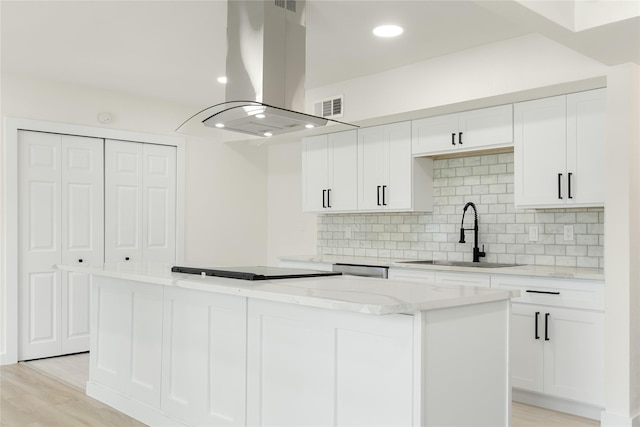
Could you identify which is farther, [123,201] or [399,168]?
[123,201]

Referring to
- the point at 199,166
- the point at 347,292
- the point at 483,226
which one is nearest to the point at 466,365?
the point at 347,292

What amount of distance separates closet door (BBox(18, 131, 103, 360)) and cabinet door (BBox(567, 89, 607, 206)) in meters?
4.09

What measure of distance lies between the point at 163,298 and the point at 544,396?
2533mm

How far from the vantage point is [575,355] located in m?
3.63

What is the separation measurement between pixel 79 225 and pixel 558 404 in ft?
13.9

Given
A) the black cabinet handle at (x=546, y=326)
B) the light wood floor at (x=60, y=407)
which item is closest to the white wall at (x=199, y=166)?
the light wood floor at (x=60, y=407)

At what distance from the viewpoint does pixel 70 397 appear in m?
3.98

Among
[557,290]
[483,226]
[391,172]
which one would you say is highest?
[391,172]

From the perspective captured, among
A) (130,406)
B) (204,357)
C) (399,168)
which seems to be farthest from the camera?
(399,168)

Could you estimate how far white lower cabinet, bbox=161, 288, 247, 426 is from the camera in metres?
2.90

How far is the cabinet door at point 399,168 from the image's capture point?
479cm

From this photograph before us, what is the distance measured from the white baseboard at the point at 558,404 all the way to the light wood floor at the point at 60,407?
0.15 ft

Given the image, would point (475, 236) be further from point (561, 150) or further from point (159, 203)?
point (159, 203)

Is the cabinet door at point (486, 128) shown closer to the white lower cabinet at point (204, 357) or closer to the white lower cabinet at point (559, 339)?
the white lower cabinet at point (559, 339)
